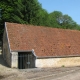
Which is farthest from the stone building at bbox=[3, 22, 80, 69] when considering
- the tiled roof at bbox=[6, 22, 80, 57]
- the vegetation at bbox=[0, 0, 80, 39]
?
the vegetation at bbox=[0, 0, 80, 39]

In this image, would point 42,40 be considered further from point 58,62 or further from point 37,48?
point 58,62

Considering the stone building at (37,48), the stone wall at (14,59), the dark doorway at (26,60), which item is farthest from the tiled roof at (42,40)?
the dark doorway at (26,60)

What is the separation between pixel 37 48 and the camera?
24109mm

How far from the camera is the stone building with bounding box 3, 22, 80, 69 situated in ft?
75.1

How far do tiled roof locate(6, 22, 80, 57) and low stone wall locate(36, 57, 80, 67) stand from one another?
65 centimetres

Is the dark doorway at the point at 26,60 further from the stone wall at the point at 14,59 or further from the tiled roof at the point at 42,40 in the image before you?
the stone wall at the point at 14,59

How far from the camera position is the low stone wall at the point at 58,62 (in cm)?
2320

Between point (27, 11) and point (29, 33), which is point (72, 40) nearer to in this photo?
point (29, 33)

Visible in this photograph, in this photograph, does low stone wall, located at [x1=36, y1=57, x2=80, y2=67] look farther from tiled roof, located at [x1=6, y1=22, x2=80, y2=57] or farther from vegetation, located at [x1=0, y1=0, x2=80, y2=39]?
vegetation, located at [x1=0, y1=0, x2=80, y2=39]

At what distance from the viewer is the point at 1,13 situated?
38.4 meters

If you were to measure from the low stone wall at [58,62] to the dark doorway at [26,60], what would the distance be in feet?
2.79

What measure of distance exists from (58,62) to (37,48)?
3276 millimetres

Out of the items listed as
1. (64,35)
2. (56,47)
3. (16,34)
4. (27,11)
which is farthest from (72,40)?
(27,11)

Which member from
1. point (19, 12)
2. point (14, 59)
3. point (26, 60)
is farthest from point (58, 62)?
point (19, 12)
